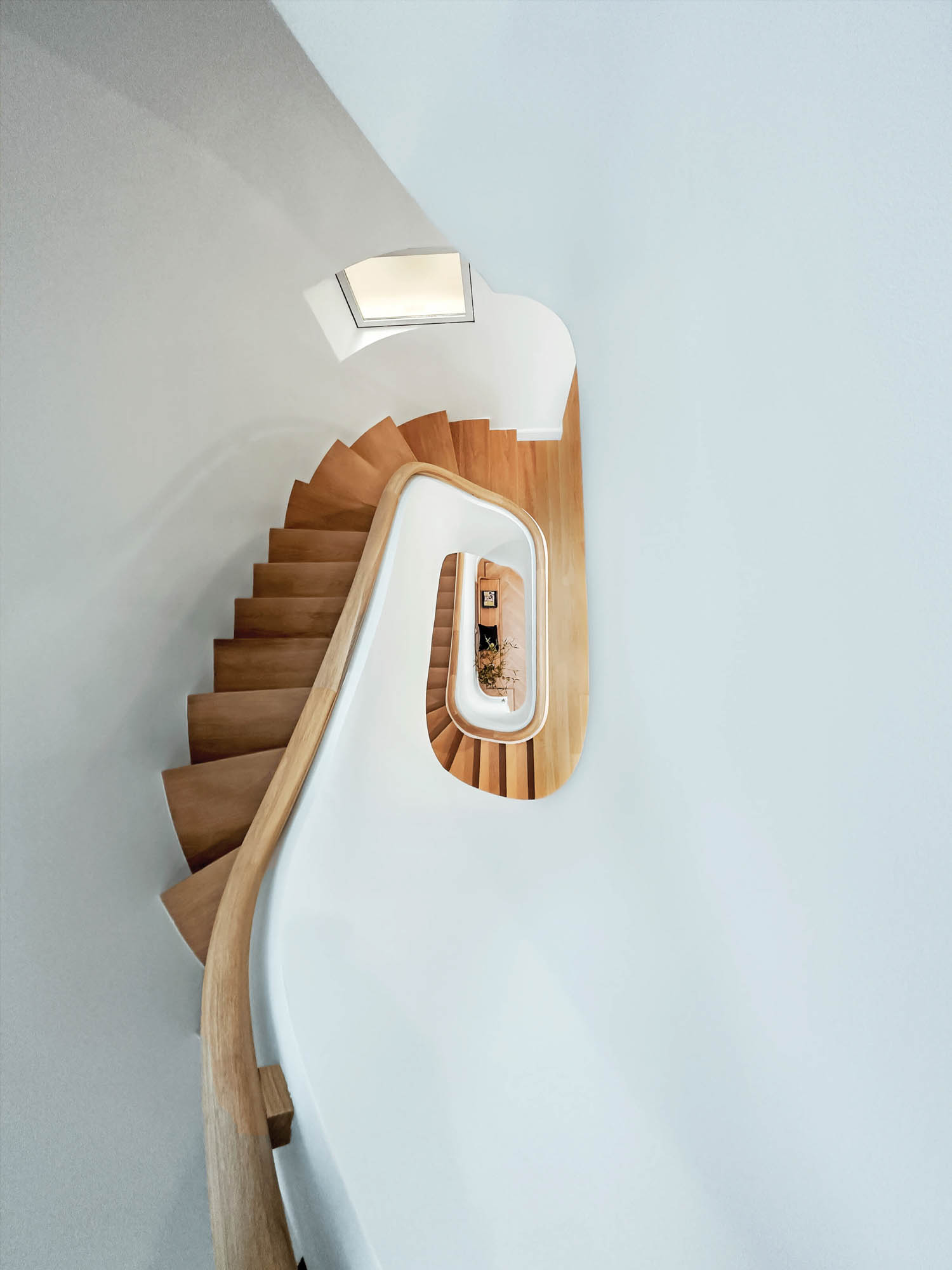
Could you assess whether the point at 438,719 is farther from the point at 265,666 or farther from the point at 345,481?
the point at 265,666

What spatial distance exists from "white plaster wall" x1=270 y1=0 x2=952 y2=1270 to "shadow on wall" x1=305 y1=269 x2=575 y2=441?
3.04m

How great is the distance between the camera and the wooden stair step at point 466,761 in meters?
6.08

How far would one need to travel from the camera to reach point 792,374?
0.69 m

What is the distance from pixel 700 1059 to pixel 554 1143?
0.34 metres

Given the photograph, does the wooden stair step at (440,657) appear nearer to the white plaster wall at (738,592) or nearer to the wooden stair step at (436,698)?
the wooden stair step at (436,698)

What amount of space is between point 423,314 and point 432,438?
102 centimetres

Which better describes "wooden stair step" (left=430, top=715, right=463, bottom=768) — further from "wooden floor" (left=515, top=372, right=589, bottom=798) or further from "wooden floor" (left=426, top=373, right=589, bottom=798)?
"wooden floor" (left=515, top=372, right=589, bottom=798)

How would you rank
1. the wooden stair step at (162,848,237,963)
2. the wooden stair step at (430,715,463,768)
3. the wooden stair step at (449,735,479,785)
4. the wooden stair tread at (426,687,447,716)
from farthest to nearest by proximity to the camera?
the wooden stair tread at (426,687,447,716) < the wooden stair step at (430,715,463,768) < the wooden stair step at (449,735,479,785) < the wooden stair step at (162,848,237,963)

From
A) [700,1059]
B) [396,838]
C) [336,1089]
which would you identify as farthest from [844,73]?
[396,838]

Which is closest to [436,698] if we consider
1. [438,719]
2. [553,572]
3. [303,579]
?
[438,719]

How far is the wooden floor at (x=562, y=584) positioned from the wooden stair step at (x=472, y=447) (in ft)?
1.02

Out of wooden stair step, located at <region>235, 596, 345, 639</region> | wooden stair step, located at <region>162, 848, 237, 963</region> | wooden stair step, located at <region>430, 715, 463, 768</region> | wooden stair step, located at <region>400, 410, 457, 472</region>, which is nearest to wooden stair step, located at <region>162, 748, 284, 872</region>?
wooden stair step, located at <region>162, 848, 237, 963</region>

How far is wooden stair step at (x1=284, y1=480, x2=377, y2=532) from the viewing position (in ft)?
12.6

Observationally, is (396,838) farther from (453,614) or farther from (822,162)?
(453,614)
